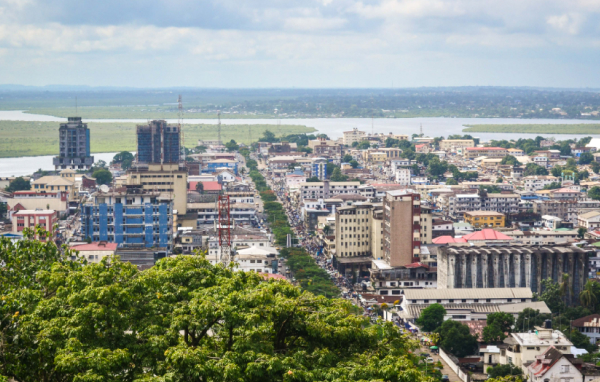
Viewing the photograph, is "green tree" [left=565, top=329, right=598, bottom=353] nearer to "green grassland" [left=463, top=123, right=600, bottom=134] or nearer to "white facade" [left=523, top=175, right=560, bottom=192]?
"white facade" [left=523, top=175, right=560, bottom=192]

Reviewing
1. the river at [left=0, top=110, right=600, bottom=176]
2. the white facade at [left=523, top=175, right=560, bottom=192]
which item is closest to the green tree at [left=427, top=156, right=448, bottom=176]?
the white facade at [left=523, top=175, right=560, bottom=192]

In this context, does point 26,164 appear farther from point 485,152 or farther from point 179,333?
point 179,333

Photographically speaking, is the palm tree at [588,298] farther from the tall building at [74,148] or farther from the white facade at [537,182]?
the tall building at [74,148]

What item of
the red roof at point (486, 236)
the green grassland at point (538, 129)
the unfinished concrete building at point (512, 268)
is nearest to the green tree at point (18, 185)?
the red roof at point (486, 236)

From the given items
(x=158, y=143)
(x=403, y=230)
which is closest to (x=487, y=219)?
(x=403, y=230)

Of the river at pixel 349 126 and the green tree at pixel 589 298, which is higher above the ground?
the river at pixel 349 126

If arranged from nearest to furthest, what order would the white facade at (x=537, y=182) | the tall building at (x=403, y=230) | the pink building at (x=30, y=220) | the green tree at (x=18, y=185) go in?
the tall building at (x=403, y=230)
the pink building at (x=30, y=220)
the green tree at (x=18, y=185)
the white facade at (x=537, y=182)
